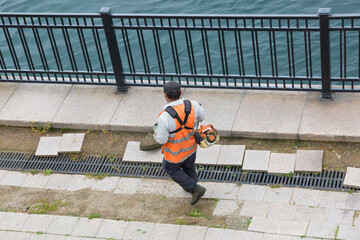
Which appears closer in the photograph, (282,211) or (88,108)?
(282,211)

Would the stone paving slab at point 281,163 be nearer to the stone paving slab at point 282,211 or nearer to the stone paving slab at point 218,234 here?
the stone paving slab at point 282,211

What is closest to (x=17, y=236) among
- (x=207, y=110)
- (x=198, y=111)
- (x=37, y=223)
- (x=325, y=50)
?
(x=37, y=223)

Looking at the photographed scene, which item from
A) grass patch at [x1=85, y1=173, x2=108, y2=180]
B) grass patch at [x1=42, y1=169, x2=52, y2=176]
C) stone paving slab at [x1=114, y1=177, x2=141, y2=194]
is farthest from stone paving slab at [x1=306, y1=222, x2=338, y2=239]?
grass patch at [x1=42, y1=169, x2=52, y2=176]

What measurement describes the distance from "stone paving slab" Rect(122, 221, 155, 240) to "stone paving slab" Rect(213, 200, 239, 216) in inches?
31.9

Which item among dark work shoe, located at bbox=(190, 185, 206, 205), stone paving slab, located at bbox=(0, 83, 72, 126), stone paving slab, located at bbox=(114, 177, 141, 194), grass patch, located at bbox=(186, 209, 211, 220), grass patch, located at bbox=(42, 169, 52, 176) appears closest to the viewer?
grass patch, located at bbox=(186, 209, 211, 220)

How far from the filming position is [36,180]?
312 inches

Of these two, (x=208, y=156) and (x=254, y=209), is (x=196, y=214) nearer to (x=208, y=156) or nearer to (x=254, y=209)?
(x=254, y=209)

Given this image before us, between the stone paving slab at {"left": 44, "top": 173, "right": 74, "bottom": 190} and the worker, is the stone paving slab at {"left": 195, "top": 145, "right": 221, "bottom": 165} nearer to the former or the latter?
the worker

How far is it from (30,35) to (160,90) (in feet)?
26.1

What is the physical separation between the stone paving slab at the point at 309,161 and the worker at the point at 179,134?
1.32 m

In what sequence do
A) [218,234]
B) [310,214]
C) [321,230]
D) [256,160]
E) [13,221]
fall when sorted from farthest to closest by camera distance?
1. [256,160]
2. [13,221]
3. [310,214]
4. [218,234]
5. [321,230]

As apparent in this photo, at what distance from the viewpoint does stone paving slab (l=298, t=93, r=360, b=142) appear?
24.7 feet

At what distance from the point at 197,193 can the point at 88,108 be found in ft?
9.41

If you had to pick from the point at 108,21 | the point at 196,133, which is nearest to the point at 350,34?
the point at 108,21
